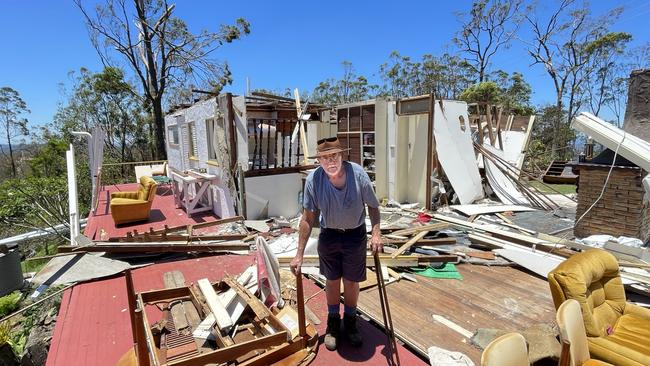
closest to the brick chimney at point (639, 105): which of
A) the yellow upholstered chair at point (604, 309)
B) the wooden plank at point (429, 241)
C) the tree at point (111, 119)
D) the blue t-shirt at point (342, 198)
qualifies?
the wooden plank at point (429, 241)

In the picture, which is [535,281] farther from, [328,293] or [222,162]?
[222,162]

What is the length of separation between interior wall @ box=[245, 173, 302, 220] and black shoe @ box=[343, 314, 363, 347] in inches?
187

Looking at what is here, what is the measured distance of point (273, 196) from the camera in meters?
7.57

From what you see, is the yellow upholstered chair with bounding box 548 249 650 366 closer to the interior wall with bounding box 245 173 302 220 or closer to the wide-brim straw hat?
the wide-brim straw hat

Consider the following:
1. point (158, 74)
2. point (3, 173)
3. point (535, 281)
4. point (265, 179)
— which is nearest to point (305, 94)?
point (158, 74)

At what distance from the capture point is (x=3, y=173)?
83.1 ft

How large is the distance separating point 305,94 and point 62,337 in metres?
32.5

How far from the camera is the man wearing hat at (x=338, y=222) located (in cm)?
257

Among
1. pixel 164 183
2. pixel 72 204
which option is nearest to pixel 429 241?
pixel 72 204

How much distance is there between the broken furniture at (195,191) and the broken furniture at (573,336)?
726 cm

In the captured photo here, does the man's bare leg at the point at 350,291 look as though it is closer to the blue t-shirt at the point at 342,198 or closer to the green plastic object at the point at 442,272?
the blue t-shirt at the point at 342,198

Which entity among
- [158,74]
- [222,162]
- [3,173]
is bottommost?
[3,173]

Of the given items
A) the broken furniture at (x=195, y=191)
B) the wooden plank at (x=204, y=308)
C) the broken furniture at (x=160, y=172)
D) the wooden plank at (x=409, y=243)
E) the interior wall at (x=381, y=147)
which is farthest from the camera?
the broken furniture at (x=160, y=172)

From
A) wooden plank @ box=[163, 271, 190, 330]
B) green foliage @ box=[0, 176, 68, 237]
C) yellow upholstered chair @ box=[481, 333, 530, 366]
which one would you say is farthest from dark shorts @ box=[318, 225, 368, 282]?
green foliage @ box=[0, 176, 68, 237]
